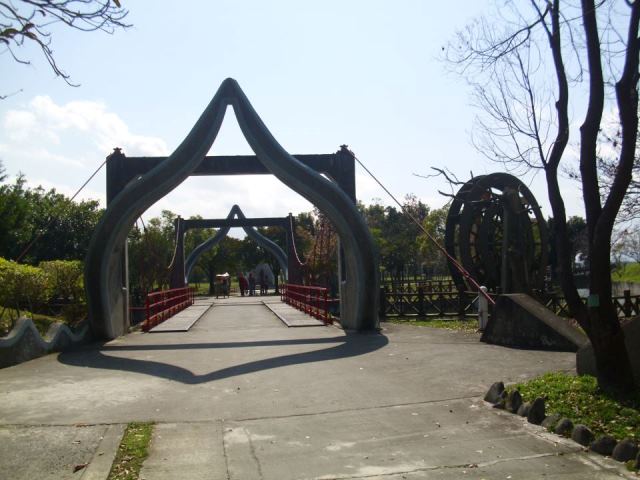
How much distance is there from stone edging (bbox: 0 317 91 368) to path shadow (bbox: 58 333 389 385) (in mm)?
356

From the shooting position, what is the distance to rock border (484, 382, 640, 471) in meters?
5.39

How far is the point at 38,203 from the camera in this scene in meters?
37.7

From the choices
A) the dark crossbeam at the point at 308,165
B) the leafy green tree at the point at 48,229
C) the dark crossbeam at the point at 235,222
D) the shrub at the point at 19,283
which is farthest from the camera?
the dark crossbeam at the point at 235,222

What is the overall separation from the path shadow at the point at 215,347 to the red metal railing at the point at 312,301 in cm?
338

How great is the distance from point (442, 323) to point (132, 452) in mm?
13554

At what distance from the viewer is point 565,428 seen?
6160 millimetres

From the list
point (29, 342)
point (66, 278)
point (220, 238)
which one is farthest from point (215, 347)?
point (220, 238)

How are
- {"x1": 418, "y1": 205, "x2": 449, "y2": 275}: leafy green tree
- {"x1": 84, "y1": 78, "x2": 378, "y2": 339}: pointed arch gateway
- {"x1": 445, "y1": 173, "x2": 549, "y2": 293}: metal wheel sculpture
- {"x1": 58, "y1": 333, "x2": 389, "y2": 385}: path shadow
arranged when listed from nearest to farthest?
{"x1": 58, "y1": 333, "x2": 389, "y2": 385}: path shadow < {"x1": 84, "y1": 78, "x2": 378, "y2": 339}: pointed arch gateway < {"x1": 445, "y1": 173, "x2": 549, "y2": 293}: metal wheel sculpture < {"x1": 418, "y1": 205, "x2": 449, "y2": 275}: leafy green tree

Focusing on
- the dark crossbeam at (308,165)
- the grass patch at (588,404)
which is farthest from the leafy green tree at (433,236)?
the grass patch at (588,404)

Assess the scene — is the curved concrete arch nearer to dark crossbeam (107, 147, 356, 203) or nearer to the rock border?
dark crossbeam (107, 147, 356, 203)

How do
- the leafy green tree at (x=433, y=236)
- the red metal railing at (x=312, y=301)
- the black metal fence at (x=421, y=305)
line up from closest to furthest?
the red metal railing at (x=312, y=301)
the black metal fence at (x=421, y=305)
the leafy green tree at (x=433, y=236)

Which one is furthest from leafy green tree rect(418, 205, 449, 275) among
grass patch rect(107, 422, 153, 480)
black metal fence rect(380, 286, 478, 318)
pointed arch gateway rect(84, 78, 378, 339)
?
grass patch rect(107, 422, 153, 480)

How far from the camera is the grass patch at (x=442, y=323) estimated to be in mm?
16609

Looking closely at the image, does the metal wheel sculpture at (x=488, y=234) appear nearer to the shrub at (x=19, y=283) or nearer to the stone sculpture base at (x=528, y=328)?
the stone sculpture base at (x=528, y=328)
